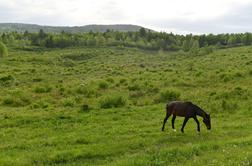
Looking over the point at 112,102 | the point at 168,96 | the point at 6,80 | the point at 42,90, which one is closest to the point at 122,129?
the point at 112,102

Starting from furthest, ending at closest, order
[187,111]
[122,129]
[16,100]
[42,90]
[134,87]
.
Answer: [42,90] → [134,87] → [16,100] → [122,129] → [187,111]

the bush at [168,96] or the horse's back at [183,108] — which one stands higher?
the horse's back at [183,108]

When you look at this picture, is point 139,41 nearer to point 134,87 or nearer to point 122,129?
point 134,87

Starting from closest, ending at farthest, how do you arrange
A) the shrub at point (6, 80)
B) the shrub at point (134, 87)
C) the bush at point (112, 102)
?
the bush at point (112, 102), the shrub at point (134, 87), the shrub at point (6, 80)

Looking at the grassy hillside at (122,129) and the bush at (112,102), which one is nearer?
the grassy hillside at (122,129)

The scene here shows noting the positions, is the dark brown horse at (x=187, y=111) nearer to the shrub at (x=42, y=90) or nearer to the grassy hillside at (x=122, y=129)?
the grassy hillside at (x=122, y=129)

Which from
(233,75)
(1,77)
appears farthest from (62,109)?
(1,77)

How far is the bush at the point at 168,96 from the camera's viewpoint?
30375 mm

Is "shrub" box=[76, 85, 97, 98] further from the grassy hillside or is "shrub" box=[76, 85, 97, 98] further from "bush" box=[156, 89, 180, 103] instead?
"bush" box=[156, 89, 180, 103]

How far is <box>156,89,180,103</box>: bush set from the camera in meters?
30.4

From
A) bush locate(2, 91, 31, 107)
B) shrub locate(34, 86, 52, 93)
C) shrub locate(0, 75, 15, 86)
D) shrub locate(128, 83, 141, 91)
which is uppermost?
shrub locate(128, 83, 141, 91)

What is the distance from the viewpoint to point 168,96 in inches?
1204

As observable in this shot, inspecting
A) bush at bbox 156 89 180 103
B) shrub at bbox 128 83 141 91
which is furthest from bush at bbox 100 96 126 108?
shrub at bbox 128 83 141 91

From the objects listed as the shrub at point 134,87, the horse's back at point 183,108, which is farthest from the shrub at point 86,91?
the horse's back at point 183,108
